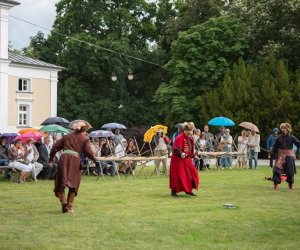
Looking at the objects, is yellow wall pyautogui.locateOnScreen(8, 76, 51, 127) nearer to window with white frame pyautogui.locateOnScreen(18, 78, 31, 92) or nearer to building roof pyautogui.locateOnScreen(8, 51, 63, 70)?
window with white frame pyautogui.locateOnScreen(18, 78, 31, 92)

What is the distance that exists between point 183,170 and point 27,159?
277 inches

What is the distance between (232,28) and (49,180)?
26874mm

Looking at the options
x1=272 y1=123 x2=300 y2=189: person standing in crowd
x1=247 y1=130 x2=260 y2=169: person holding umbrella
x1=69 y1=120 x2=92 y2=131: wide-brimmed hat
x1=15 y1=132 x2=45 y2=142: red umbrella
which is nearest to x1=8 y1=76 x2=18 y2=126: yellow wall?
x1=247 y1=130 x2=260 y2=169: person holding umbrella

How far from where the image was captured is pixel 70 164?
13.0 metres

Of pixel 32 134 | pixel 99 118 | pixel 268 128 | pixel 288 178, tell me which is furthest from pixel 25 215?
pixel 99 118

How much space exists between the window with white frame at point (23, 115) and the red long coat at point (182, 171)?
38.1m

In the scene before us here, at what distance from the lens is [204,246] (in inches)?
363

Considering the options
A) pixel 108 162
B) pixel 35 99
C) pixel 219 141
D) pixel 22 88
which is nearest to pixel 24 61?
pixel 22 88

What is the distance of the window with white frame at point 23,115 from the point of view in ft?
175

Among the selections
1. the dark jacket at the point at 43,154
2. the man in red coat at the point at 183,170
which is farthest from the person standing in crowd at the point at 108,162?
the man in red coat at the point at 183,170

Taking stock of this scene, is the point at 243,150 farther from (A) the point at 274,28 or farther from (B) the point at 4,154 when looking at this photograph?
(A) the point at 274,28

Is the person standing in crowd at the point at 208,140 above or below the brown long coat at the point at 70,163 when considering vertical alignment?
above

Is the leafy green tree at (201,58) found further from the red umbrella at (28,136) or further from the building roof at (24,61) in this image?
the red umbrella at (28,136)

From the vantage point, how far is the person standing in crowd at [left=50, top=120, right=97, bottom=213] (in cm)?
1295
